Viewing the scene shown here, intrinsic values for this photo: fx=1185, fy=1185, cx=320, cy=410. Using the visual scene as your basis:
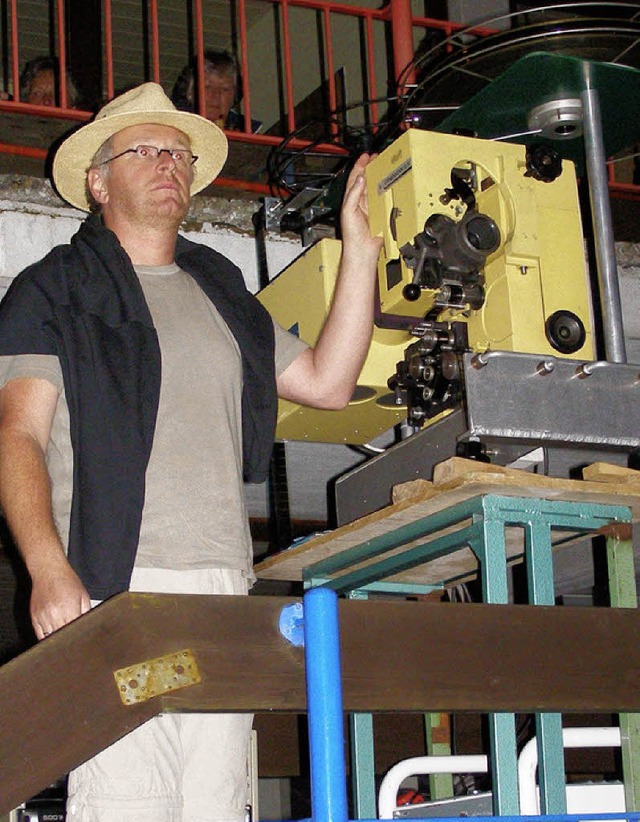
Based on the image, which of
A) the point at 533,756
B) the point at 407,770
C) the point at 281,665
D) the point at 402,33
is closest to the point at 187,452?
the point at 281,665

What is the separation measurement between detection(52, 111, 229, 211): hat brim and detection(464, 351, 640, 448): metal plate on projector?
90cm

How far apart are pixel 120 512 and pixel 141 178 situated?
0.81 m

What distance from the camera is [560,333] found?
248 centimetres

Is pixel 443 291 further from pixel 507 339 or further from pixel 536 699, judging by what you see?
pixel 536 699

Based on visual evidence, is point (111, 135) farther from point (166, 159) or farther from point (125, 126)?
point (166, 159)

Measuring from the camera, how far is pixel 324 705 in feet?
3.98

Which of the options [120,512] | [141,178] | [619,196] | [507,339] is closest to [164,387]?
[120,512]

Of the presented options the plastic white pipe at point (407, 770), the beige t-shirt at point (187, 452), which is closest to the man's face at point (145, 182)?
the beige t-shirt at point (187, 452)

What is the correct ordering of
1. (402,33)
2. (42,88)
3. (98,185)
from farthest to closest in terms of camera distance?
1. (42,88)
2. (402,33)
3. (98,185)

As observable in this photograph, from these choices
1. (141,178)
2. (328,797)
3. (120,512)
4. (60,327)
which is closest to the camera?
(328,797)

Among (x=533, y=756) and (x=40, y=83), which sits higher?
(x=40, y=83)

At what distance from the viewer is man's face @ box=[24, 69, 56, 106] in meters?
5.68

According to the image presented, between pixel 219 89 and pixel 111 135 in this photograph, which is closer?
pixel 111 135

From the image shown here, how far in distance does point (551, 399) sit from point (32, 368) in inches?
37.5
